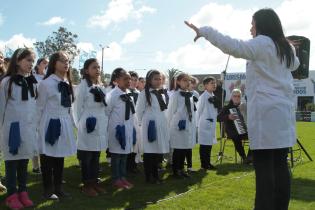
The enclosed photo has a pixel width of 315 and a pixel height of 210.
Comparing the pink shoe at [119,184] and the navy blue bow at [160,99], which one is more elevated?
the navy blue bow at [160,99]

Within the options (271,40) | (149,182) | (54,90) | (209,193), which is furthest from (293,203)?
(54,90)

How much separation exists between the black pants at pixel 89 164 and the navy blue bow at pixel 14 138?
1373mm

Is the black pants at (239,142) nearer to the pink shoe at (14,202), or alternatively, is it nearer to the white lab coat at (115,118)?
the white lab coat at (115,118)

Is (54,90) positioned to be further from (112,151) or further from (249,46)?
(249,46)

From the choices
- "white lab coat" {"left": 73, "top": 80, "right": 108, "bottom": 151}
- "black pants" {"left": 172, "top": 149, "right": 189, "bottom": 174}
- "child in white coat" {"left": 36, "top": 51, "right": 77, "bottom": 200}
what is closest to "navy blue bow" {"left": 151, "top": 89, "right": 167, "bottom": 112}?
"black pants" {"left": 172, "top": 149, "right": 189, "bottom": 174}

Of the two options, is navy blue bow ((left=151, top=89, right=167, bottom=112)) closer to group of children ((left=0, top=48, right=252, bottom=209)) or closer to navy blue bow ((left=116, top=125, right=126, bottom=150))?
group of children ((left=0, top=48, right=252, bottom=209))

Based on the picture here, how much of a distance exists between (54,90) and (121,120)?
157 centimetres

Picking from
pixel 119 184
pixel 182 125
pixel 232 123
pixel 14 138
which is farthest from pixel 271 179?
pixel 232 123

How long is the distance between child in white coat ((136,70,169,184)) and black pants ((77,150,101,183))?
113cm

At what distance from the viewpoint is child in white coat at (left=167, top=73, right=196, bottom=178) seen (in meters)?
8.40

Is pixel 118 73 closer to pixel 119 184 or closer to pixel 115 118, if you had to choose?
pixel 115 118

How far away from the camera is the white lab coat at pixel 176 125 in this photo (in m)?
8.41

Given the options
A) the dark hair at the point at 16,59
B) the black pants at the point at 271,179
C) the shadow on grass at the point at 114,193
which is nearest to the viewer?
the black pants at the point at 271,179

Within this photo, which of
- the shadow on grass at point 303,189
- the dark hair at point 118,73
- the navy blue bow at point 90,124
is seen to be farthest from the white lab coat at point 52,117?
the shadow on grass at point 303,189
